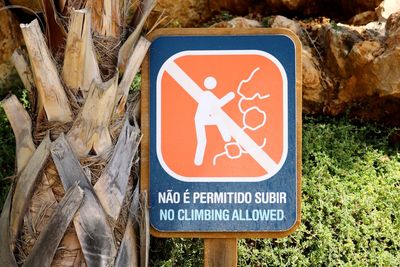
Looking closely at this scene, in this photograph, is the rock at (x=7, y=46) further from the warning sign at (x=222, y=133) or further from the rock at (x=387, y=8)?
the rock at (x=387, y=8)

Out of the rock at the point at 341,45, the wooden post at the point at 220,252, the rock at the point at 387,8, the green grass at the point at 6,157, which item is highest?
the rock at the point at 387,8

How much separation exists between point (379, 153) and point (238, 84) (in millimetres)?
1945

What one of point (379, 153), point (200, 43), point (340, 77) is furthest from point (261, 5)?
point (200, 43)

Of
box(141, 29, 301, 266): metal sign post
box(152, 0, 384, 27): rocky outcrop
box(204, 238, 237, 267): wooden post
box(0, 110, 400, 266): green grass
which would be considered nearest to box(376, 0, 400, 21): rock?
box(152, 0, 384, 27): rocky outcrop

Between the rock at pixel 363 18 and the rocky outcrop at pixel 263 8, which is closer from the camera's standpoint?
the rock at pixel 363 18

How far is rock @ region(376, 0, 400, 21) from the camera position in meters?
5.14

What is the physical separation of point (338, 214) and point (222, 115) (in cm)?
149

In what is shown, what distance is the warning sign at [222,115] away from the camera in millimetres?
3080

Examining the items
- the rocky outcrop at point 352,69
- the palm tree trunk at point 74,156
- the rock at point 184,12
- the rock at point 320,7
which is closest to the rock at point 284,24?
the rocky outcrop at point 352,69

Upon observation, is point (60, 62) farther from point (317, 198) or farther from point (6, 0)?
point (6, 0)

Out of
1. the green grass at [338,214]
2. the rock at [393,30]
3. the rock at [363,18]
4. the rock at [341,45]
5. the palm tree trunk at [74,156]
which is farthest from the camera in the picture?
the rock at [363,18]

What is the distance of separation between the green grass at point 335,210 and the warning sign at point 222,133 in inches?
37.8

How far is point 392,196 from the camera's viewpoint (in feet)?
14.5

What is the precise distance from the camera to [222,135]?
10.1 feet
